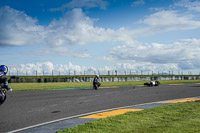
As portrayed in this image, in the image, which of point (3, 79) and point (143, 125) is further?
point (3, 79)

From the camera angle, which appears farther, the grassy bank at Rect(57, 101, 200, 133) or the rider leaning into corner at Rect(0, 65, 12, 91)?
the rider leaning into corner at Rect(0, 65, 12, 91)

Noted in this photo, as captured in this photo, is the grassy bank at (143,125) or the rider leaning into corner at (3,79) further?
the rider leaning into corner at (3,79)

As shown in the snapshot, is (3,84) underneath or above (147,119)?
above

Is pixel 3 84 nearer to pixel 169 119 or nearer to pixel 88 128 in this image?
pixel 88 128

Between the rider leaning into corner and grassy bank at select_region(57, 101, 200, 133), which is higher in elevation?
the rider leaning into corner

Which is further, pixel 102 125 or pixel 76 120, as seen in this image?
pixel 76 120

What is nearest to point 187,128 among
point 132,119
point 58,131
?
point 132,119

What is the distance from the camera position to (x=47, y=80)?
41.1m

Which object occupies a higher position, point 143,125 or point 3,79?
point 3,79

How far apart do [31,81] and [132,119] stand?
36.5 metres

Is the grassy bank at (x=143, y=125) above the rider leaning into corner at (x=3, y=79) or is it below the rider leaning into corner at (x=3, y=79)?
below

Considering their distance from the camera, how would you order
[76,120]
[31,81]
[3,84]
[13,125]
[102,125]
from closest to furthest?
[102,125] → [13,125] → [76,120] → [3,84] → [31,81]

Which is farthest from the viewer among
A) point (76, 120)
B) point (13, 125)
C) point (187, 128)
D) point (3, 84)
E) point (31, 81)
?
point (31, 81)

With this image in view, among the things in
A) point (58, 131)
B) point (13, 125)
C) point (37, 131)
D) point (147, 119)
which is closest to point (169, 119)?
point (147, 119)
